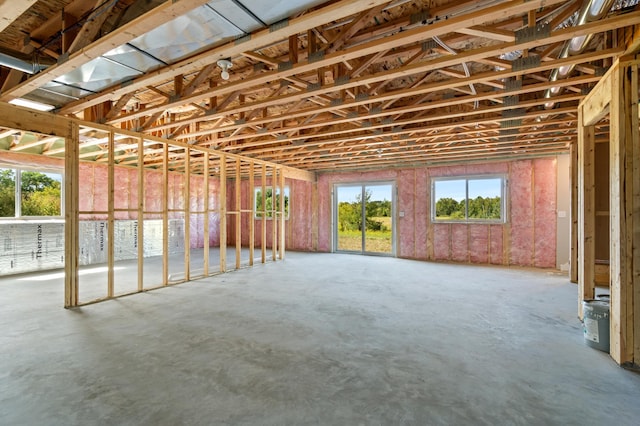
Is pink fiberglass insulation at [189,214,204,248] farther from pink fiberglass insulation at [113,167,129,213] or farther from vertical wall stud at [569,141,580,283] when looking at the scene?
vertical wall stud at [569,141,580,283]

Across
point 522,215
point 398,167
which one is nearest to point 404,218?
point 398,167

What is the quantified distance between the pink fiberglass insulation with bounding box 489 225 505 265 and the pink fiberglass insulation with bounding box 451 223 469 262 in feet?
1.80

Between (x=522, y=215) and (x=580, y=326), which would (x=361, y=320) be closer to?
(x=580, y=326)

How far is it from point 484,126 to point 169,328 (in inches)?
223

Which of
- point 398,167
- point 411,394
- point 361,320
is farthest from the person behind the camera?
point 398,167

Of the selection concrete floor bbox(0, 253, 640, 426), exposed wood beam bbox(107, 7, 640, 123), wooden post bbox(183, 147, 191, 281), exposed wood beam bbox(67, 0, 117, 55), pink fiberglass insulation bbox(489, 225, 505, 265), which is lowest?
concrete floor bbox(0, 253, 640, 426)

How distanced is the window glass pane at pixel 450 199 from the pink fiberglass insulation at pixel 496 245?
0.80 meters

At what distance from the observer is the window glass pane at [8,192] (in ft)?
22.1

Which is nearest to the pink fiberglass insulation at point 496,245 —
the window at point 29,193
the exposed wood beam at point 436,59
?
the exposed wood beam at point 436,59

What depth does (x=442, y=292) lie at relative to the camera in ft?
16.0

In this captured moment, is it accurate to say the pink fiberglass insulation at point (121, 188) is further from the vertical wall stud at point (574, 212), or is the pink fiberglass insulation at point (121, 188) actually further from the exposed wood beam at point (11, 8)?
the vertical wall stud at point (574, 212)

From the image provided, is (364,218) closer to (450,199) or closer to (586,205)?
(450,199)

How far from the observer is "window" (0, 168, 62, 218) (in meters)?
6.80

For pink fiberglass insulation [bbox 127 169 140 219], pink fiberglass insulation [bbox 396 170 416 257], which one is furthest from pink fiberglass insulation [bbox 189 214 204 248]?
pink fiberglass insulation [bbox 396 170 416 257]
